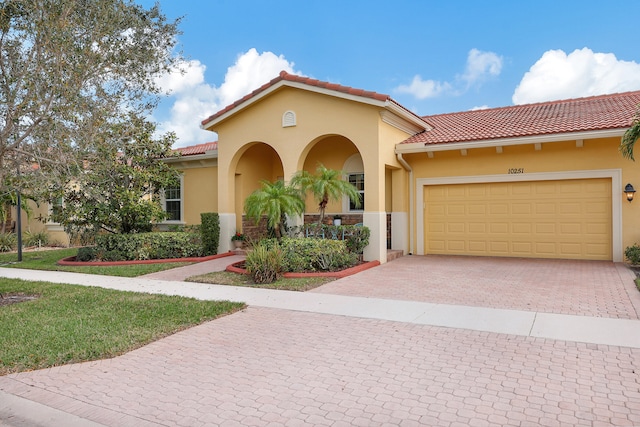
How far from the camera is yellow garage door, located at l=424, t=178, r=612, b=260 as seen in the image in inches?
514

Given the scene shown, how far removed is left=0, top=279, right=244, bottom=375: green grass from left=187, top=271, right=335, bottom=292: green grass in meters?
1.79

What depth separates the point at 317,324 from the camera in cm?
674

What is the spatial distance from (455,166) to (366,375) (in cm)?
1132

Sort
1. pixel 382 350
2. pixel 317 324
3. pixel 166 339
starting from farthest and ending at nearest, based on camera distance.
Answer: pixel 317 324 → pixel 166 339 → pixel 382 350

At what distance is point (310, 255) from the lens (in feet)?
37.5

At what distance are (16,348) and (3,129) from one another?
4112mm

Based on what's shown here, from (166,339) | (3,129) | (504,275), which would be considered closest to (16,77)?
(3,129)

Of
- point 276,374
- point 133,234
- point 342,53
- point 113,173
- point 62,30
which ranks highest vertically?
point 342,53

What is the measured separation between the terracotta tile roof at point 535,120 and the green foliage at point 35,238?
17.3 m

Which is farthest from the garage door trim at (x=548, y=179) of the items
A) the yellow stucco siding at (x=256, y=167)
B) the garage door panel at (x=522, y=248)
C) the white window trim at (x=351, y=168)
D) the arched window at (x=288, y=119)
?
the yellow stucco siding at (x=256, y=167)

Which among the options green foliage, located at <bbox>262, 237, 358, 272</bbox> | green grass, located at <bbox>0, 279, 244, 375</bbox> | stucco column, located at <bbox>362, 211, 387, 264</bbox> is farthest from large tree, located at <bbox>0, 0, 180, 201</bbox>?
stucco column, located at <bbox>362, 211, 387, 264</bbox>

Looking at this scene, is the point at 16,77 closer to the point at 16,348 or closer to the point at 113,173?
the point at 16,348

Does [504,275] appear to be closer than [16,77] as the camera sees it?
No

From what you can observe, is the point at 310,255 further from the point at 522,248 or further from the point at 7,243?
the point at 7,243
